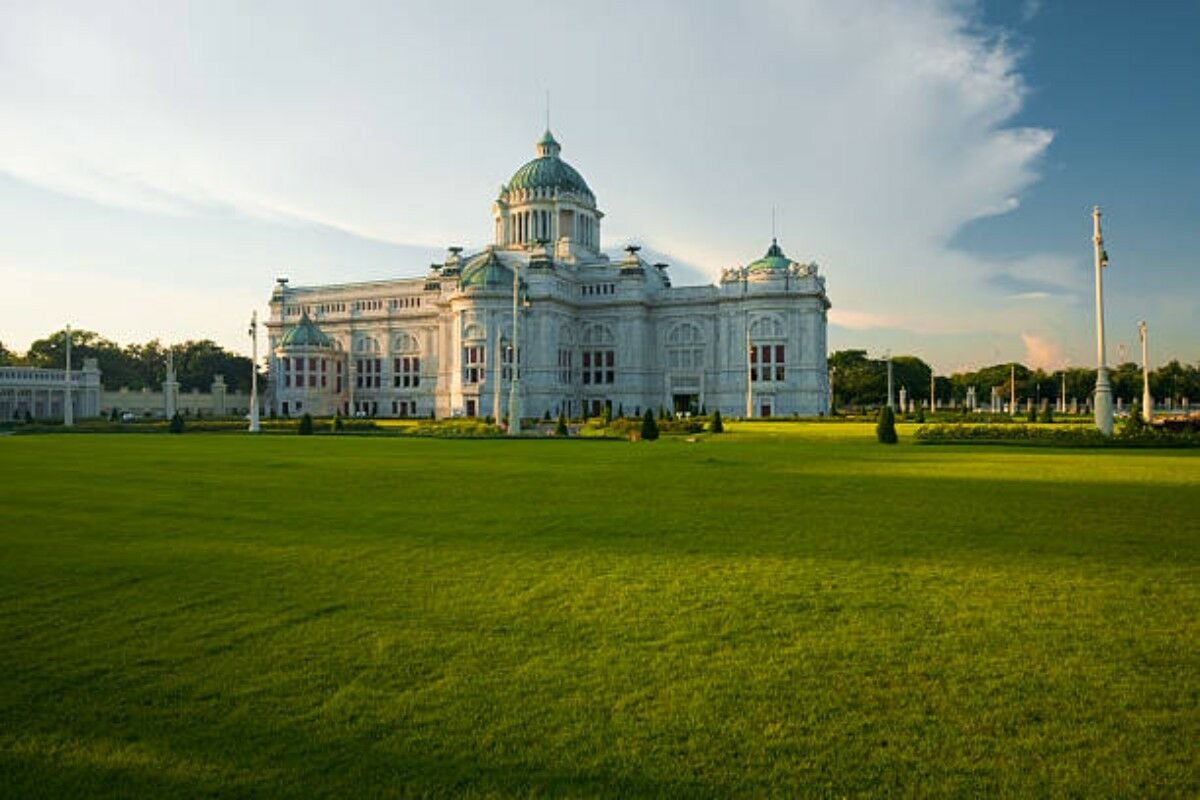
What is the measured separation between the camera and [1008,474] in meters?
20.8

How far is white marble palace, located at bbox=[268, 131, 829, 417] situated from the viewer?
289 feet

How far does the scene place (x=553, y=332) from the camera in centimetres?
9181

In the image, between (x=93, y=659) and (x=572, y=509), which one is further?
(x=572, y=509)

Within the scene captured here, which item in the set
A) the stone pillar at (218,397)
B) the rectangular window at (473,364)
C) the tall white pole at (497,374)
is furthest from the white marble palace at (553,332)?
the stone pillar at (218,397)

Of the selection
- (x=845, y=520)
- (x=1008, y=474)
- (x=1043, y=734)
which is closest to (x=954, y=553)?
(x=845, y=520)

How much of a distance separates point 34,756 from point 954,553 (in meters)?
9.98

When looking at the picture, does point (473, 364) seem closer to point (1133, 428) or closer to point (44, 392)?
point (44, 392)

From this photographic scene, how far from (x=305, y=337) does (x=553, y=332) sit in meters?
33.0

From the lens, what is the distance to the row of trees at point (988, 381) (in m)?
126

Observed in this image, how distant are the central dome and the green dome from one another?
13064 millimetres

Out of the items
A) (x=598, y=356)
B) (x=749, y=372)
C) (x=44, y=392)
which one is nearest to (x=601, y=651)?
(x=749, y=372)

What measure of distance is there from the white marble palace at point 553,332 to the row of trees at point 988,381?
119 feet

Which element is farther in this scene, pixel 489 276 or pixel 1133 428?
pixel 489 276

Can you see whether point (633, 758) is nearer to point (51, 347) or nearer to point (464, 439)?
point (464, 439)
